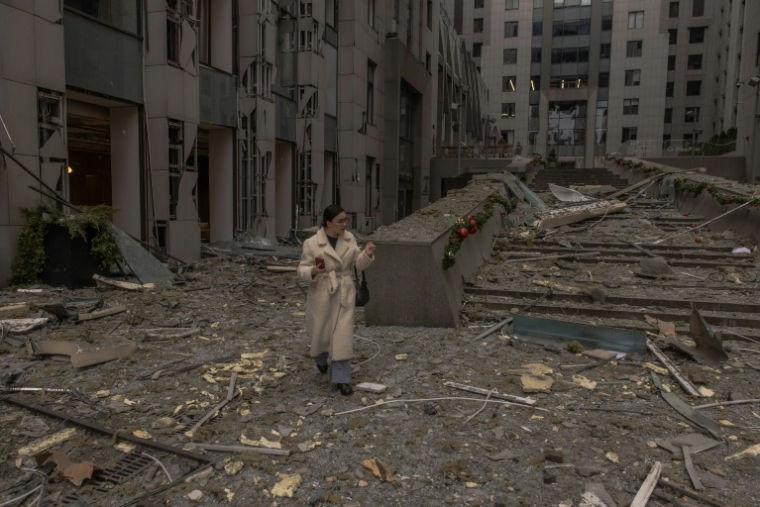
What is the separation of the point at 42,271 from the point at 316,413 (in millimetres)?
7452

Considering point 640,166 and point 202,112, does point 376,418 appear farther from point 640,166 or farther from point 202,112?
point 640,166

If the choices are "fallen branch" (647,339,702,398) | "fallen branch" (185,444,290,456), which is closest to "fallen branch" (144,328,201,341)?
"fallen branch" (185,444,290,456)

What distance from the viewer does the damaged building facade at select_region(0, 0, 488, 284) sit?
10.8 metres

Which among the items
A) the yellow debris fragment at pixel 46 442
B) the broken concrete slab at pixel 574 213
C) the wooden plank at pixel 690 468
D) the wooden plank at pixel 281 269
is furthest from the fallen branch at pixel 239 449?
the broken concrete slab at pixel 574 213

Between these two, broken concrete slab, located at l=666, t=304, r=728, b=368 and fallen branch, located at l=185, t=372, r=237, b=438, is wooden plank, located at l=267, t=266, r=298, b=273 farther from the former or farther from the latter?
broken concrete slab, located at l=666, t=304, r=728, b=368

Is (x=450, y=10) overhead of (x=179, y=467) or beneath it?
overhead

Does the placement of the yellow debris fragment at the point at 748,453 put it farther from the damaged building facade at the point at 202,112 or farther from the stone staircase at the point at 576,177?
the stone staircase at the point at 576,177

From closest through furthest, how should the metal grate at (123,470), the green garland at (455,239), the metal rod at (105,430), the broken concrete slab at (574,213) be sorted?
the metal grate at (123,470)
the metal rod at (105,430)
the green garland at (455,239)
the broken concrete slab at (574,213)

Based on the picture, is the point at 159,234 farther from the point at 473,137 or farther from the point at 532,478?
the point at 473,137

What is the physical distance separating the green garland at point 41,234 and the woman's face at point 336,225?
20.7ft

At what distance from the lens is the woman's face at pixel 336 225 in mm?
5957

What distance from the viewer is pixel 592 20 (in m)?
67.1

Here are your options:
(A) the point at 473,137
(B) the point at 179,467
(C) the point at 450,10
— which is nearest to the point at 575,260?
(B) the point at 179,467

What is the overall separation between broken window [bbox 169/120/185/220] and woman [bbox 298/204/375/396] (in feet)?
31.6
